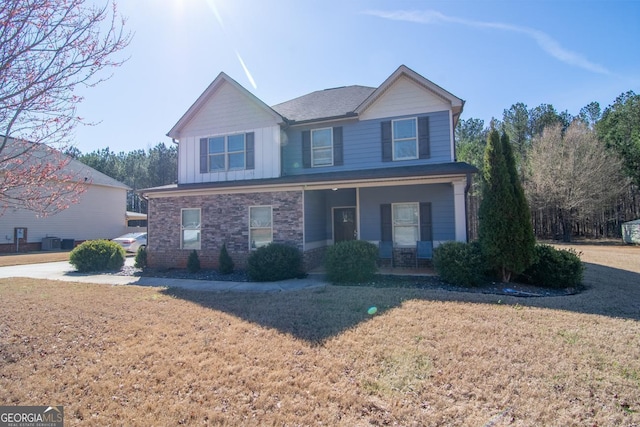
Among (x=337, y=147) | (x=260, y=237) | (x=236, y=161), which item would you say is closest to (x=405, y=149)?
(x=337, y=147)

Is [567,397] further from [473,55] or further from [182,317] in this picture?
[473,55]

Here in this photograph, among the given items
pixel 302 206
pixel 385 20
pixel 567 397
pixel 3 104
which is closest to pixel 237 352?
pixel 567 397

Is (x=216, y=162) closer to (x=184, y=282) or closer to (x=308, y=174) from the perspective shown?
(x=308, y=174)

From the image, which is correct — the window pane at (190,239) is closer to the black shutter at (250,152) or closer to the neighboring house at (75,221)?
the black shutter at (250,152)

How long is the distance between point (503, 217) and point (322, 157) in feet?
22.8

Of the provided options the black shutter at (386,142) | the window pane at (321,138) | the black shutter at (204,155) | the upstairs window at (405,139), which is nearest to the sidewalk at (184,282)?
the black shutter at (204,155)

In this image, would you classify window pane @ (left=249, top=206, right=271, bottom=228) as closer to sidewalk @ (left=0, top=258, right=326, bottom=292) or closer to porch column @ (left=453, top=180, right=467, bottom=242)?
sidewalk @ (left=0, top=258, right=326, bottom=292)

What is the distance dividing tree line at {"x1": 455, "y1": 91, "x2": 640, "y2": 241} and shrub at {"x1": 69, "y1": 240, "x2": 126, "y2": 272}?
20230 mm

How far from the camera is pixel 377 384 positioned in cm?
366

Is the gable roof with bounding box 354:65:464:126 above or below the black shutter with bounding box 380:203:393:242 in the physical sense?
above

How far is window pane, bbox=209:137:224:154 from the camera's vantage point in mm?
13641

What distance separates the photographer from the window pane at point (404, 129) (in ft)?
39.7

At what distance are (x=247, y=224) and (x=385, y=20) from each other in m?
8.01

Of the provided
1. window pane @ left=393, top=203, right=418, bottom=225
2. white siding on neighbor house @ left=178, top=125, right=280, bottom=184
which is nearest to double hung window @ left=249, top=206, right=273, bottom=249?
white siding on neighbor house @ left=178, top=125, right=280, bottom=184
